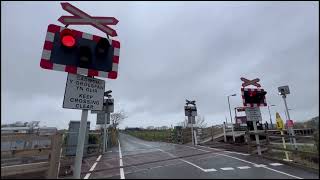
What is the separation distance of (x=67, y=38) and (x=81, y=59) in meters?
0.37

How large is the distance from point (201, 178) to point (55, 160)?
368 cm

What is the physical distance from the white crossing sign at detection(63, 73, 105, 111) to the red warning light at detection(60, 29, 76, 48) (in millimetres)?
466

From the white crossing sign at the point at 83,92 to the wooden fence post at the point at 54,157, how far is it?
51 centimetres

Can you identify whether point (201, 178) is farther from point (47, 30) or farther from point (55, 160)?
point (47, 30)

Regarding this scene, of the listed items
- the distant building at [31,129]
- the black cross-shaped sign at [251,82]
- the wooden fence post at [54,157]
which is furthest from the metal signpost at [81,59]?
the black cross-shaped sign at [251,82]

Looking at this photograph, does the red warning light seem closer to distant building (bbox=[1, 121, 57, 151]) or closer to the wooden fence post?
distant building (bbox=[1, 121, 57, 151])

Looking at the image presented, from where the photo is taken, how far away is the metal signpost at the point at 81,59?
12.4ft

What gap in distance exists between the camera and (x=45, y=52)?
3777mm

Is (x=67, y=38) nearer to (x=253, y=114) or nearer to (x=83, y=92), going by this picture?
(x=83, y=92)

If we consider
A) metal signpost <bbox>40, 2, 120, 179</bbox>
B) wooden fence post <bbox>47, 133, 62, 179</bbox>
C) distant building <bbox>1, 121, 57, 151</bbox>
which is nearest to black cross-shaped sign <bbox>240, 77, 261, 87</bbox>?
metal signpost <bbox>40, 2, 120, 179</bbox>

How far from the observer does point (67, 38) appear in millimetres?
3771

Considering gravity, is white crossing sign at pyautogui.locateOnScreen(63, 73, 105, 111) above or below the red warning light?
below

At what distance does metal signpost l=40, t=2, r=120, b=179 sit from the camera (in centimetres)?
377

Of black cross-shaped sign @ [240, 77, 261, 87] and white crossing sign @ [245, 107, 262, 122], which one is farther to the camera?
black cross-shaped sign @ [240, 77, 261, 87]
